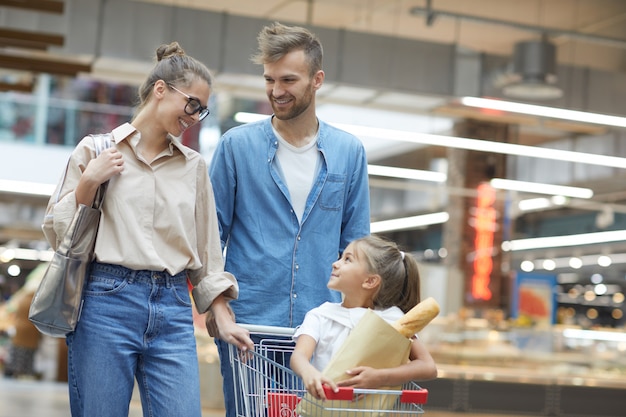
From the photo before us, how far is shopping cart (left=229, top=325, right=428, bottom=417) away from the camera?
93.9 inches

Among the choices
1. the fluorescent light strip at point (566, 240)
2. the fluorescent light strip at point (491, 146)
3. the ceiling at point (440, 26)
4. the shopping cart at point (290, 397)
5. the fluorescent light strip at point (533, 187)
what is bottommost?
the fluorescent light strip at point (566, 240)

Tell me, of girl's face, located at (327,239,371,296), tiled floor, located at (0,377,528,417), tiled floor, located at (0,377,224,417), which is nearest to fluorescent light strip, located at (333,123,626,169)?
tiled floor, located at (0,377,528,417)

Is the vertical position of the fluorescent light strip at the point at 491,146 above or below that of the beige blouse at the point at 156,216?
above

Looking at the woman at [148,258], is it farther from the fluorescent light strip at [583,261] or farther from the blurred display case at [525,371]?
the fluorescent light strip at [583,261]

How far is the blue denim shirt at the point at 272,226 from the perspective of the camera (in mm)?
3070

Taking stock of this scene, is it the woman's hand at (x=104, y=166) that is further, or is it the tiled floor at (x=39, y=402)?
the tiled floor at (x=39, y=402)

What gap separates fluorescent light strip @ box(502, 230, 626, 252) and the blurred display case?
2.79 m

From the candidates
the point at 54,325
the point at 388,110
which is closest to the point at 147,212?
the point at 54,325

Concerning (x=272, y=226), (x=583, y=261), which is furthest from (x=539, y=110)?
(x=272, y=226)

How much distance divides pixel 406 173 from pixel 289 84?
35.1ft

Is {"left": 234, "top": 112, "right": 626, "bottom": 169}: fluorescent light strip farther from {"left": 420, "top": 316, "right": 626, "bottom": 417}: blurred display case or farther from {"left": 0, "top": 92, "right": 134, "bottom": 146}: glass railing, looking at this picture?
{"left": 0, "top": 92, "right": 134, "bottom": 146}: glass railing

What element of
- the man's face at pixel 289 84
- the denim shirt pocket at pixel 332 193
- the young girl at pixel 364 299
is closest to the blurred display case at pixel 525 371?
the denim shirt pocket at pixel 332 193

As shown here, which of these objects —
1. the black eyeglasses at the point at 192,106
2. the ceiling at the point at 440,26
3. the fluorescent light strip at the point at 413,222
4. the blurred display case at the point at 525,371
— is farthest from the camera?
the fluorescent light strip at the point at 413,222

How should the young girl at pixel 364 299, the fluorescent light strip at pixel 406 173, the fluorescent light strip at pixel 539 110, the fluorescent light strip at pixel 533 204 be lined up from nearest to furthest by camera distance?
the young girl at pixel 364 299 < the fluorescent light strip at pixel 539 110 < the fluorescent light strip at pixel 406 173 < the fluorescent light strip at pixel 533 204
